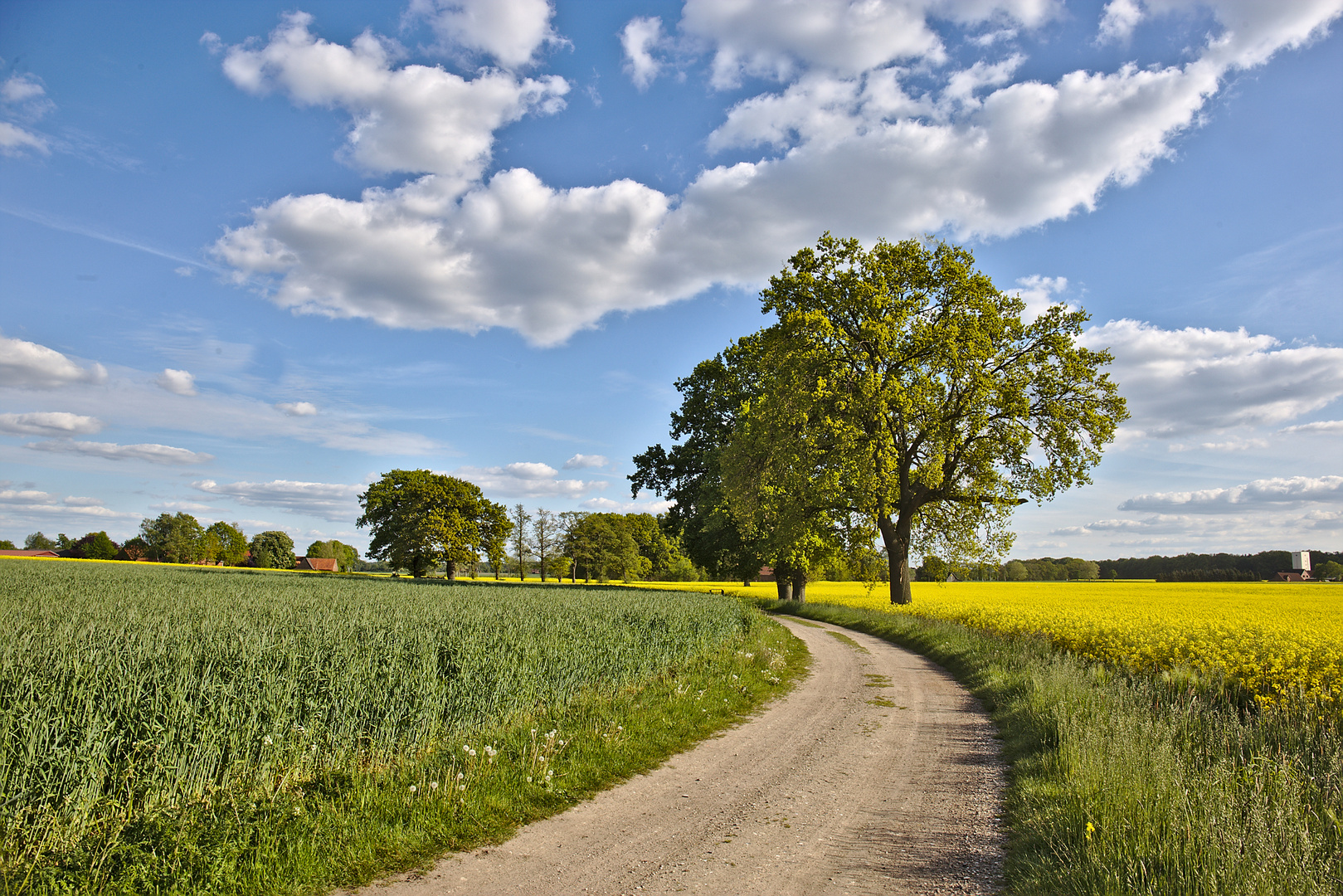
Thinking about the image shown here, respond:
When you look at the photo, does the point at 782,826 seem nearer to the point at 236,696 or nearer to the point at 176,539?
the point at 236,696

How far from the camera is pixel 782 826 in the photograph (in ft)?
19.4

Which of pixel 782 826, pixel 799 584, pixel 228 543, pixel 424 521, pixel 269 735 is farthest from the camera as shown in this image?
pixel 228 543

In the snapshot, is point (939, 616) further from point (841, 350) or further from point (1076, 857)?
point (1076, 857)

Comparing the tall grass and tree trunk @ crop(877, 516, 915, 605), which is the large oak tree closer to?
tree trunk @ crop(877, 516, 915, 605)

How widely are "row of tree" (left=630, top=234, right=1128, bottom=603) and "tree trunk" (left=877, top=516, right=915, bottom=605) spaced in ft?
0.23

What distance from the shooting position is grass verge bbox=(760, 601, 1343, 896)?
417 cm

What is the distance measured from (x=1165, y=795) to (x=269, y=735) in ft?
25.2

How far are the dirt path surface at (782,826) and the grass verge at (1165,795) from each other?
465 mm

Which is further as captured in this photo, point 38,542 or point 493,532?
point 38,542

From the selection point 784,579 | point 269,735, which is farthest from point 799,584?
point 269,735

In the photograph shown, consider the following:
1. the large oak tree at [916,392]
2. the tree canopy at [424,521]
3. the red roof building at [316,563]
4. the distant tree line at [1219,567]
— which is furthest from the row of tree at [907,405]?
the red roof building at [316,563]

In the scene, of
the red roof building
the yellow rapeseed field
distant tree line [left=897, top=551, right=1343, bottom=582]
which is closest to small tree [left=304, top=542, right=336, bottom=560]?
the red roof building

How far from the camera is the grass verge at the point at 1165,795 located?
13.7 feet

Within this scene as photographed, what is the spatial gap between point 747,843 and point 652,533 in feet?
308
